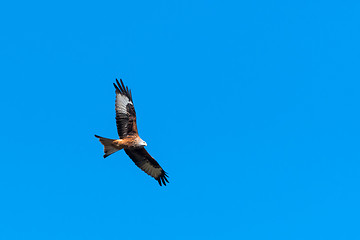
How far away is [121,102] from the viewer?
52.4ft

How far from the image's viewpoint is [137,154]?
16.8 m

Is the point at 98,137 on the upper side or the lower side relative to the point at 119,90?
lower

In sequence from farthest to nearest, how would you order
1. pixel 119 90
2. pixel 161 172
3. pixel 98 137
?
1. pixel 161 172
2. pixel 119 90
3. pixel 98 137

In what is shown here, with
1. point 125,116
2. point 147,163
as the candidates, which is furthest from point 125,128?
point 147,163

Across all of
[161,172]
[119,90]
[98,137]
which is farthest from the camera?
[161,172]

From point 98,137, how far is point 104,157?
0.77m

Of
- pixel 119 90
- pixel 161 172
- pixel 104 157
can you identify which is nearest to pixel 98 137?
pixel 104 157

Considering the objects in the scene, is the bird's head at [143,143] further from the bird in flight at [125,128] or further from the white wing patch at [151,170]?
the white wing patch at [151,170]

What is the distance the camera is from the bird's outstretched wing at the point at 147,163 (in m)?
16.7

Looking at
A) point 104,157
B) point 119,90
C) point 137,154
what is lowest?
point 104,157

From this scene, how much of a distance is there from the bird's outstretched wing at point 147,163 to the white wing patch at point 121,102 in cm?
159

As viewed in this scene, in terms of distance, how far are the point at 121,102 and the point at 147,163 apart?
2.79 m

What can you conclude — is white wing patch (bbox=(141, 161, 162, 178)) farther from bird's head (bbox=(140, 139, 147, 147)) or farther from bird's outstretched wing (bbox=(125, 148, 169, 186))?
bird's head (bbox=(140, 139, 147, 147))

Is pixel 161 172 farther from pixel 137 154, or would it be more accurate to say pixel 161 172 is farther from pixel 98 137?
pixel 98 137
